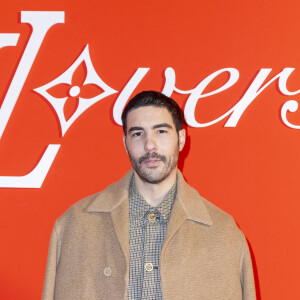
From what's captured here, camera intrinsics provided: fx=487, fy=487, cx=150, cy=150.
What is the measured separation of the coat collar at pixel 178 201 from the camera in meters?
2.26

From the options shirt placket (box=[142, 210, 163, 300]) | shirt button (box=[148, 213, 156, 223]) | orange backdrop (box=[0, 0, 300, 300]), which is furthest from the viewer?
orange backdrop (box=[0, 0, 300, 300])

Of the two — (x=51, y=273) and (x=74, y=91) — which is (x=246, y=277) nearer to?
(x=51, y=273)

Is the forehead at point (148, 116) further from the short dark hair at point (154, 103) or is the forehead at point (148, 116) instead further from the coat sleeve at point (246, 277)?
the coat sleeve at point (246, 277)

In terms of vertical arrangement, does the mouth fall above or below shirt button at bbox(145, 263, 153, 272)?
above

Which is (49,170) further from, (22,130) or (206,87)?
(206,87)

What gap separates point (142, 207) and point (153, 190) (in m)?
0.09

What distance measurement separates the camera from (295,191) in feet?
9.77

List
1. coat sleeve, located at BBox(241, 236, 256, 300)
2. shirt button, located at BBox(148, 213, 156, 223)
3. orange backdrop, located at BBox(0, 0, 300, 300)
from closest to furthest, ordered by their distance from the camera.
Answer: shirt button, located at BBox(148, 213, 156, 223)
coat sleeve, located at BBox(241, 236, 256, 300)
orange backdrop, located at BBox(0, 0, 300, 300)

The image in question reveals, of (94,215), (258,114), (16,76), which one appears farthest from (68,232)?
(258,114)

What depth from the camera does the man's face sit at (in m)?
2.17

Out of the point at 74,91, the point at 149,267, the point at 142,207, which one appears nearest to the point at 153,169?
the point at 142,207

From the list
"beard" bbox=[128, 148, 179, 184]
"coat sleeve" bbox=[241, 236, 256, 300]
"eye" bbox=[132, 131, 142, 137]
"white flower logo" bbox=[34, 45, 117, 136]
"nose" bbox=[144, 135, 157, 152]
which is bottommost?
"coat sleeve" bbox=[241, 236, 256, 300]

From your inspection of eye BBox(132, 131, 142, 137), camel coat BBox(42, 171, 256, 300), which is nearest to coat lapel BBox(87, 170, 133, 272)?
camel coat BBox(42, 171, 256, 300)

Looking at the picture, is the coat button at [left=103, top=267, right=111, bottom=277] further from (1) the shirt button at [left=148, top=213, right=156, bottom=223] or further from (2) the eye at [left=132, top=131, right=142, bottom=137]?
(2) the eye at [left=132, top=131, right=142, bottom=137]
